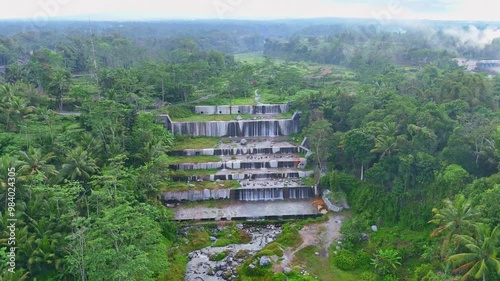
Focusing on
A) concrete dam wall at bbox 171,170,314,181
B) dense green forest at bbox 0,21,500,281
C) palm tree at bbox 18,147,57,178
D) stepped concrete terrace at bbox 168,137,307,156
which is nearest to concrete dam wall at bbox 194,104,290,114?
dense green forest at bbox 0,21,500,281

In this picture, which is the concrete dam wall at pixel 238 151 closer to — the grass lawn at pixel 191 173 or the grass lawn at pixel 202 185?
the grass lawn at pixel 191 173

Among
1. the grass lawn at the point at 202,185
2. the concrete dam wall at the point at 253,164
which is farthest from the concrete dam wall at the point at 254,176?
the concrete dam wall at the point at 253,164

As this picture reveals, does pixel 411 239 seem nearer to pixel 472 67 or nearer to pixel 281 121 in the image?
pixel 281 121

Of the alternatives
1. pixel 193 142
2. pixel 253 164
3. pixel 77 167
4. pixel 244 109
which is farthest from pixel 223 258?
pixel 244 109

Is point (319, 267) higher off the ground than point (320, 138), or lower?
lower

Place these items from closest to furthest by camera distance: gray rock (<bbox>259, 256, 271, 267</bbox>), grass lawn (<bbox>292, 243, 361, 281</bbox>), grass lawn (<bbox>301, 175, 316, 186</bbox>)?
grass lawn (<bbox>292, 243, 361, 281</bbox>), gray rock (<bbox>259, 256, 271, 267</bbox>), grass lawn (<bbox>301, 175, 316, 186</bbox>)

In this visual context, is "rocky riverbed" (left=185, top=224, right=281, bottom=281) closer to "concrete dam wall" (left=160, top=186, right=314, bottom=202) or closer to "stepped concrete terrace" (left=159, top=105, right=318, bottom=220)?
"stepped concrete terrace" (left=159, top=105, right=318, bottom=220)

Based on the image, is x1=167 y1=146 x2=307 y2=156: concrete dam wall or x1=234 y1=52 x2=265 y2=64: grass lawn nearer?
x1=167 y1=146 x2=307 y2=156: concrete dam wall

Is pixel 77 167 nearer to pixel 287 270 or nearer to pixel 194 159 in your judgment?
pixel 194 159
